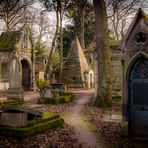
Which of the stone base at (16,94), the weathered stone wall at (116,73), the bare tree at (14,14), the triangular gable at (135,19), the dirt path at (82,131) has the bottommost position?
the dirt path at (82,131)

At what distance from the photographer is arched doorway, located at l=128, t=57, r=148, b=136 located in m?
9.67

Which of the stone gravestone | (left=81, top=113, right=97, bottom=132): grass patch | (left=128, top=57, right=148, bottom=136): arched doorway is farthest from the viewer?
the stone gravestone

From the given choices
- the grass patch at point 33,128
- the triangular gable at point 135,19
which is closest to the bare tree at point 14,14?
the grass patch at point 33,128

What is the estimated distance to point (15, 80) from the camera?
21.4m

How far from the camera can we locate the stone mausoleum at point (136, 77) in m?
9.65

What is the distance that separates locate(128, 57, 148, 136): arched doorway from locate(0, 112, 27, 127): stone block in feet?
11.5

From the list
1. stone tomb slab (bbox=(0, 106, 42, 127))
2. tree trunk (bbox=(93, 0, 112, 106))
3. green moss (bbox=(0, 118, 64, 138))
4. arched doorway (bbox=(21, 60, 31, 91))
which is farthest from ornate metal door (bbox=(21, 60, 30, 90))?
stone tomb slab (bbox=(0, 106, 42, 127))

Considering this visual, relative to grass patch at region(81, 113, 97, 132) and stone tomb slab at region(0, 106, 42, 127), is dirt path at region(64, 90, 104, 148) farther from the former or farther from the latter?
stone tomb slab at region(0, 106, 42, 127)

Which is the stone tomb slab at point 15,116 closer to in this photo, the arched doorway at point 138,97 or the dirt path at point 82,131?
the dirt path at point 82,131

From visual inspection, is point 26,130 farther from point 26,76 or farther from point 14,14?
point 14,14

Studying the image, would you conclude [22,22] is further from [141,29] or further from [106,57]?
[141,29]

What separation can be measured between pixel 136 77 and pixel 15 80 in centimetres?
1303

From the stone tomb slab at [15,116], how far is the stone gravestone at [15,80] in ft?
35.1

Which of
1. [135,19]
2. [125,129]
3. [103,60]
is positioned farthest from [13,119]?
[103,60]
